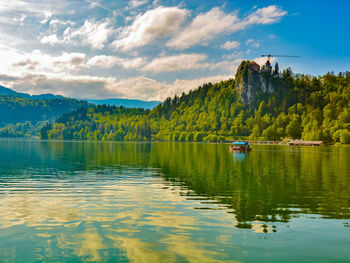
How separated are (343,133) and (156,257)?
685 feet

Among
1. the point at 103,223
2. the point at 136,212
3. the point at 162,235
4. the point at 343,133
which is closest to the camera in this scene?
the point at 162,235

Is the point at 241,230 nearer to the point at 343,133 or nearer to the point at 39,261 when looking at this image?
the point at 39,261

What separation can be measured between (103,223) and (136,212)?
12.9 ft

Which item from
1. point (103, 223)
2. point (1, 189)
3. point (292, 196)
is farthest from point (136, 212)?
point (1, 189)

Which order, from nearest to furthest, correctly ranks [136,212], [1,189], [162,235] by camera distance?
[162,235] → [136,212] → [1,189]

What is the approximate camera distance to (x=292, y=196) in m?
32.8

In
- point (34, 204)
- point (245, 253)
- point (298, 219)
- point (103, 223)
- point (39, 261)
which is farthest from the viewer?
point (34, 204)

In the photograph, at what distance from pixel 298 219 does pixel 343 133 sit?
646 feet

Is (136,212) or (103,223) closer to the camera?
(103,223)

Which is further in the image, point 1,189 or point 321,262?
point 1,189

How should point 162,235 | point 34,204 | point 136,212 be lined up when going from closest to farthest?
point 162,235 < point 136,212 < point 34,204

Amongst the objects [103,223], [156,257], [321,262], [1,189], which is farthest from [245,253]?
[1,189]

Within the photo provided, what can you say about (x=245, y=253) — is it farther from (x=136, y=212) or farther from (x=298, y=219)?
(x=136, y=212)

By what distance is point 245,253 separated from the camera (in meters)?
16.4
